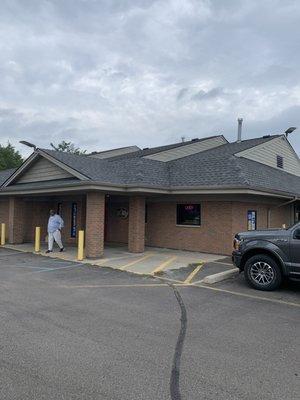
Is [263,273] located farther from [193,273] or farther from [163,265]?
[163,265]

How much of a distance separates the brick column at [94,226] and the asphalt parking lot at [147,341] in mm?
4394

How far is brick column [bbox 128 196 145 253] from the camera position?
50.4ft

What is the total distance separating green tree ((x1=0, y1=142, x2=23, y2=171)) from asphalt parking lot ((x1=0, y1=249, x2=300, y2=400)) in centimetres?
4641

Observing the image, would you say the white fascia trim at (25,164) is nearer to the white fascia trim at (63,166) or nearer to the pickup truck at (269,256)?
the white fascia trim at (63,166)

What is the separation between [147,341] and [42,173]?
522 inches

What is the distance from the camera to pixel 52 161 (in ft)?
52.6

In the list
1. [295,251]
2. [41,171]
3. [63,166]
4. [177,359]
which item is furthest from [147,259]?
[177,359]

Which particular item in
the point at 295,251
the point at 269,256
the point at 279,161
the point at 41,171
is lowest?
the point at 269,256

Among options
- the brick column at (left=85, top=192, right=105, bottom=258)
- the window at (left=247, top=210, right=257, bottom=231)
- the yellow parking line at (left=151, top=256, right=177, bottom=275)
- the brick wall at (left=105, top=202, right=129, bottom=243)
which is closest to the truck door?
the yellow parking line at (left=151, top=256, right=177, bottom=275)

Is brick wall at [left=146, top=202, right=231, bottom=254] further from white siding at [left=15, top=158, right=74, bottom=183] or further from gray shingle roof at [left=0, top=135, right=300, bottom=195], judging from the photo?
white siding at [left=15, top=158, right=74, bottom=183]

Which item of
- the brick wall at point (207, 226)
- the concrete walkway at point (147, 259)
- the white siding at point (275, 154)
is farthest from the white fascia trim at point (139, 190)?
the white siding at point (275, 154)

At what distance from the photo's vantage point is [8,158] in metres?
53.2

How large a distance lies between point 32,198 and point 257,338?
1628cm

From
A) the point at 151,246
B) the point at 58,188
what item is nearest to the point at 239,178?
the point at 151,246
